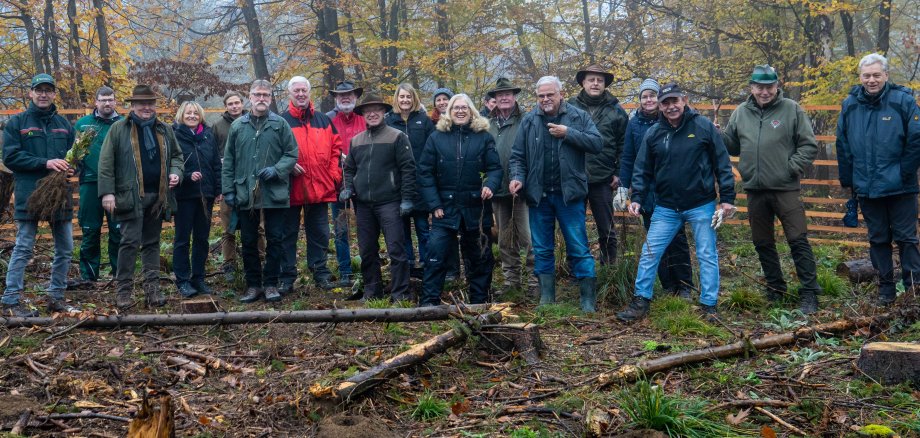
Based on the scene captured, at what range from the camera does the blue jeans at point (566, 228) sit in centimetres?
713

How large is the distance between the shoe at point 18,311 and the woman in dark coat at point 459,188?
3.48m

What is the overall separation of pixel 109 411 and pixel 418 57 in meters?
13.7

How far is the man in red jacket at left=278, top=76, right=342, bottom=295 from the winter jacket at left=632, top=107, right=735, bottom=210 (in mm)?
3560

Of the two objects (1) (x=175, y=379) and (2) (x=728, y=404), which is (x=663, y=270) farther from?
(1) (x=175, y=379)

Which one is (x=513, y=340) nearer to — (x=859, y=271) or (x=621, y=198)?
(x=621, y=198)

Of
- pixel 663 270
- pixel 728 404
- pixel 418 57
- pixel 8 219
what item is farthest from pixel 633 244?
pixel 418 57

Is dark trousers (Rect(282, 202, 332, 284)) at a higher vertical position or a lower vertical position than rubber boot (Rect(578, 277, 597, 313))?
higher

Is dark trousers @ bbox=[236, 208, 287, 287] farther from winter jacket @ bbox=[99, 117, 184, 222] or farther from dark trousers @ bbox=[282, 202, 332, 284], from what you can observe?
winter jacket @ bbox=[99, 117, 184, 222]

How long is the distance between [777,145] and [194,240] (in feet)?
19.6

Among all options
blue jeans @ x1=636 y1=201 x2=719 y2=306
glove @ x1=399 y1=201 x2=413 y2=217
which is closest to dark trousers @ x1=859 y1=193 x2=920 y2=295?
blue jeans @ x1=636 y1=201 x2=719 y2=306

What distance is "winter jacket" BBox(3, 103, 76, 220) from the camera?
24.1ft

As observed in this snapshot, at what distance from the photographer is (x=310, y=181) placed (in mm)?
8234

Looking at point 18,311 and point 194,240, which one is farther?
point 194,240

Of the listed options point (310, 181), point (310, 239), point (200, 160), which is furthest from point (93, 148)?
Result: point (310, 239)
